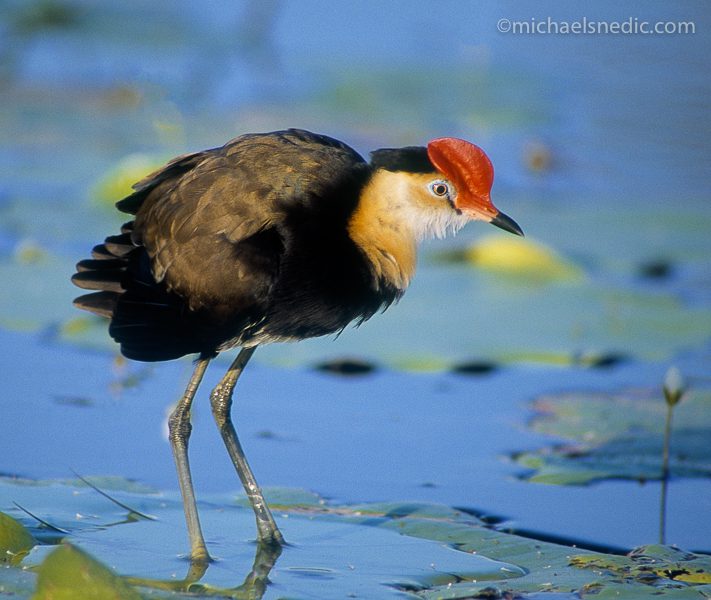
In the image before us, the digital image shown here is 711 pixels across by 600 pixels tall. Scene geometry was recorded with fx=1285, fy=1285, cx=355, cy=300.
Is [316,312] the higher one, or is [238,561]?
[316,312]

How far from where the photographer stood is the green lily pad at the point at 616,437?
5434 mm

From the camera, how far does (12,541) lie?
415cm

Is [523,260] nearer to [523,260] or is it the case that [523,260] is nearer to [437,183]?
[523,260]

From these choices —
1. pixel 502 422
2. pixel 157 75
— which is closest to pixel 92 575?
pixel 502 422

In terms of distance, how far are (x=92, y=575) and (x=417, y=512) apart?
1.84m

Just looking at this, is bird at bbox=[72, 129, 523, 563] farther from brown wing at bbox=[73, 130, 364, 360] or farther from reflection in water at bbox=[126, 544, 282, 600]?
reflection in water at bbox=[126, 544, 282, 600]

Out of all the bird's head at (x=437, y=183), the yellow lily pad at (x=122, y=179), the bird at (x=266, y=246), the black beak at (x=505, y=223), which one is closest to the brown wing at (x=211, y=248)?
the bird at (x=266, y=246)

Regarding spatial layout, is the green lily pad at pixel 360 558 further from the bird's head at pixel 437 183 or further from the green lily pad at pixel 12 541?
the bird's head at pixel 437 183

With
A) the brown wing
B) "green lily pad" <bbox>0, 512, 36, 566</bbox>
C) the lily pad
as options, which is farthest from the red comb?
the lily pad

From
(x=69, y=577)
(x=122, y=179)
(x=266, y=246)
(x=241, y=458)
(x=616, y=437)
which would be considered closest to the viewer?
(x=69, y=577)

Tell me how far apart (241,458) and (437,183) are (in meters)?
1.29

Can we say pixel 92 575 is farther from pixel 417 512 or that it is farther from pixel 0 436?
pixel 0 436

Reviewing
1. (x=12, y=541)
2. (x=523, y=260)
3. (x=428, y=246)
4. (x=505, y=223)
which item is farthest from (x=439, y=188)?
(x=428, y=246)

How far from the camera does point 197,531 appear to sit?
176 inches
